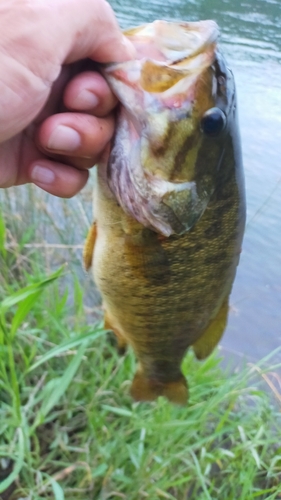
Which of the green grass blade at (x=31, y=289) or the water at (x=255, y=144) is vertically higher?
the green grass blade at (x=31, y=289)

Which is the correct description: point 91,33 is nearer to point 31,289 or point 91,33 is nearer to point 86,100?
point 86,100

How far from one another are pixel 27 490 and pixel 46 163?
3.87 feet

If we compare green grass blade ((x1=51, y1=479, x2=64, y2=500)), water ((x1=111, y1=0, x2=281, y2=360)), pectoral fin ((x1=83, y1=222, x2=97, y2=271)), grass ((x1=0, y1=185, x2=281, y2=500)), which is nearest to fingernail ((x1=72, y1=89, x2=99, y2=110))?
pectoral fin ((x1=83, y1=222, x2=97, y2=271))

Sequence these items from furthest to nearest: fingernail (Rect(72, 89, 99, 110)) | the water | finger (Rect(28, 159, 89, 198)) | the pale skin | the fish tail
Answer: the water, the fish tail, finger (Rect(28, 159, 89, 198)), fingernail (Rect(72, 89, 99, 110)), the pale skin

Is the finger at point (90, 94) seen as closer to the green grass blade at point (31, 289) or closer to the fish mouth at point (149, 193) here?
the fish mouth at point (149, 193)

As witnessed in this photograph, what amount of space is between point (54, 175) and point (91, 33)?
0.43 m

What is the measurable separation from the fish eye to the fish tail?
41.9 inches

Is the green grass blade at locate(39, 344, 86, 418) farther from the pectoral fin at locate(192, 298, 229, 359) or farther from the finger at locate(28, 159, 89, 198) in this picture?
the finger at locate(28, 159, 89, 198)

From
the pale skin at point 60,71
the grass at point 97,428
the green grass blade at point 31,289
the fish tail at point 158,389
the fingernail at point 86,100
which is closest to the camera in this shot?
the pale skin at point 60,71

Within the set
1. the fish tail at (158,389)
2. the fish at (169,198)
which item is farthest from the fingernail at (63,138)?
the fish tail at (158,389)

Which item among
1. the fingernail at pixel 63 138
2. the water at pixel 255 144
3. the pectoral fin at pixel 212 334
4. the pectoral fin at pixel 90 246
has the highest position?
the fingernail at pixel 63 138

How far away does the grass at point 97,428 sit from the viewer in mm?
1770

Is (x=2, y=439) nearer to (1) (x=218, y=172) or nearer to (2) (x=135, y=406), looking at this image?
(2) (x=135, y=406)

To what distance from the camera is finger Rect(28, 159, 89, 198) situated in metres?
1.40
